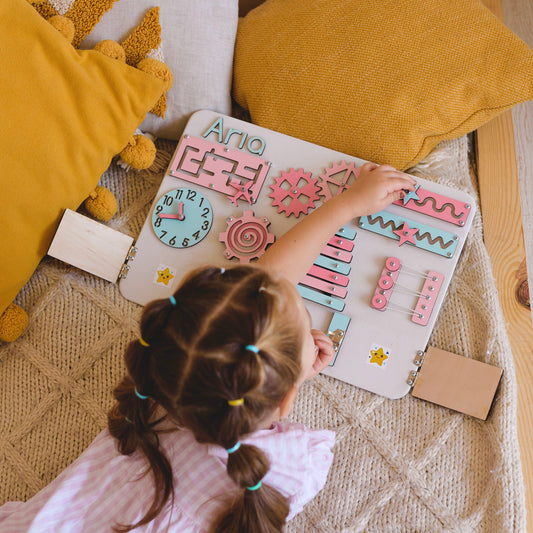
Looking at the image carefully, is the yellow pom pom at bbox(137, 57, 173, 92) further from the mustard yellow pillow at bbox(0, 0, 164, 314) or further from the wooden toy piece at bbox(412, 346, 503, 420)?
the wooden toy piece at bbox(412, 346, 503, 420)

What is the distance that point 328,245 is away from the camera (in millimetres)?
891

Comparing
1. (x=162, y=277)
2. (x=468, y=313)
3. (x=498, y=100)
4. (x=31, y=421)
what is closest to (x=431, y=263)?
(x=468, y=313)

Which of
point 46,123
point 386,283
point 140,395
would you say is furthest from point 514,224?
point 46,123

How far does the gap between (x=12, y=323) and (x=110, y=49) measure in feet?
1.60

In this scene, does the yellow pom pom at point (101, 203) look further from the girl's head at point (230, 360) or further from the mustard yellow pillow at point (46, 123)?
the girl's head at point (230, 360)

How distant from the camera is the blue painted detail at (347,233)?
0.89 meters

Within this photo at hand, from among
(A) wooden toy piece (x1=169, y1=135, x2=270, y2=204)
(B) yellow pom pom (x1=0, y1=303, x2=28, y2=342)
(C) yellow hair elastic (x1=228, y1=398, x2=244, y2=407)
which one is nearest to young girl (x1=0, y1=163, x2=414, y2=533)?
(C) yellow hair elastic (x1=228, y1=398, x2=244, y2=407)

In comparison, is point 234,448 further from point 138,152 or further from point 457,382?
point 138,152

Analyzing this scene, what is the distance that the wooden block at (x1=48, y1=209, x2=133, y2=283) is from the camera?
903 mm

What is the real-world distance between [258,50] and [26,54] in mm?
383

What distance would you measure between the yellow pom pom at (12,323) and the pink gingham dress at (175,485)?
25cm

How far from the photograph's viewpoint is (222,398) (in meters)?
0.59

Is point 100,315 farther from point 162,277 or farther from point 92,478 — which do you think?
point 92,478

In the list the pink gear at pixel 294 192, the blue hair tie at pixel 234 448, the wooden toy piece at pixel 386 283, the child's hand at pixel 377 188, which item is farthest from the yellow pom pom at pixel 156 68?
the blue hair tie at pixel 234 448
